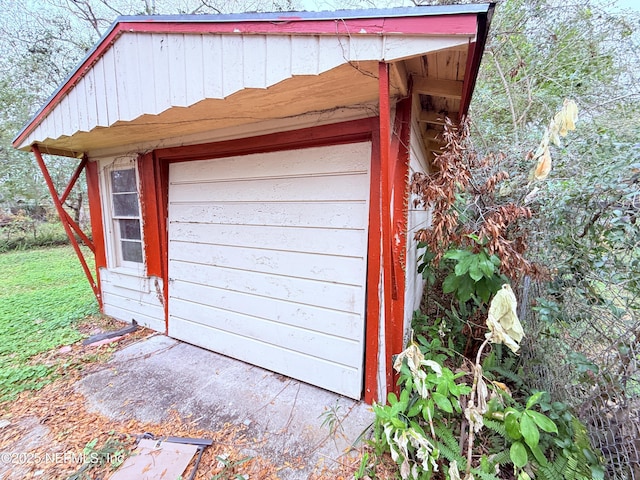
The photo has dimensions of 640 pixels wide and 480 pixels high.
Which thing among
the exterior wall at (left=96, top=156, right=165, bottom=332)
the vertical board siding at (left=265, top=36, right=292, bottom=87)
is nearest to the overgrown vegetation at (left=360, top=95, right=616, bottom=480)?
the vertical board siding at (left=265, top=36, right=292, bottom=87)

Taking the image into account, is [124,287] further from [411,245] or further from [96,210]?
[411,245]

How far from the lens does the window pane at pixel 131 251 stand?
382 centimetres

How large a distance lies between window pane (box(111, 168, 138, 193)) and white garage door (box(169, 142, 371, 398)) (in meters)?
0.74

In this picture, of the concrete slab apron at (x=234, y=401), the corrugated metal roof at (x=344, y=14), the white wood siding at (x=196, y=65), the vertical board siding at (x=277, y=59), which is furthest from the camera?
the concrete slab apron at (x=234, y=401)

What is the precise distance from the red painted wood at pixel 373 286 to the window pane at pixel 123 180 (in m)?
3.27

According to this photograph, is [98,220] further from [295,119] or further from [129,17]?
[295,119]

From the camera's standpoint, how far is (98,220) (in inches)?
161

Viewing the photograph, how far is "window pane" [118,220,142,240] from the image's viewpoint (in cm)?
377

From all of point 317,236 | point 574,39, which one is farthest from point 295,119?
point 574,39

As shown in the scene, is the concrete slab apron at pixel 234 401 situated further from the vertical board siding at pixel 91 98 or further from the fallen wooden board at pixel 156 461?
the vertical board siding at pixel 91 98

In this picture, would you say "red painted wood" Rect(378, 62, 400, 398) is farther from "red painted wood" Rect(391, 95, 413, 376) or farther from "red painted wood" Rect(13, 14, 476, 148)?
"red painted wood" Rect(13, 14, 476, 148)

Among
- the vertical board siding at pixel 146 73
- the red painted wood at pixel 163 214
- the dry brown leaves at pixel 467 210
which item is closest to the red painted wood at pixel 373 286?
the dry brown leaves at pixel 467 210

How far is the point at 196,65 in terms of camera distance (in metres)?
1.77

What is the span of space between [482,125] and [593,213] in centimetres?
399
